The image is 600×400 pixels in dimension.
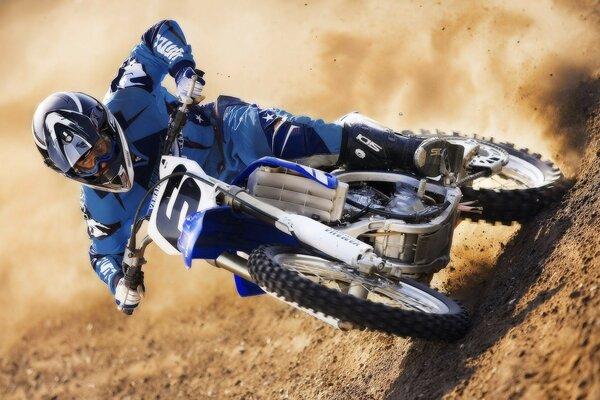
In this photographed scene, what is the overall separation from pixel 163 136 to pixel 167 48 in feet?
2.02

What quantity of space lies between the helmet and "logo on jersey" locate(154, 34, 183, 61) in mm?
709

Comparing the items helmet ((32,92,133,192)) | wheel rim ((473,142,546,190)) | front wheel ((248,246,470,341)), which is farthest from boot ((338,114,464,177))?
helmet ((32,92,133,192))

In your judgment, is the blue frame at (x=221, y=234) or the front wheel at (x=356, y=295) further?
the blue frame at (x=221, y=234)

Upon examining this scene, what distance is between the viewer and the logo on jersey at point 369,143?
5211 mm

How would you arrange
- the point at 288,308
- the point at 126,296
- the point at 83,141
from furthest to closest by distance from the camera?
the point at 288,308
the point at 126,296
the point at 83,141

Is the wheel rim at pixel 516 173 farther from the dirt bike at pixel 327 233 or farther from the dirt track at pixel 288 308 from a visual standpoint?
the dirt bike at pixel 327 233

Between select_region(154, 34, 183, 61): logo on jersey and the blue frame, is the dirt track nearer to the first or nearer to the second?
the blue frame

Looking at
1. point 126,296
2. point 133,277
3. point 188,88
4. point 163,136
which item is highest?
point 188,88

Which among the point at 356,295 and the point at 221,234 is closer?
the point at 356,295

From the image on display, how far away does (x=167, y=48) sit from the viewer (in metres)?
5.40

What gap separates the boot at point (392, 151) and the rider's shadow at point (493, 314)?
71 cm

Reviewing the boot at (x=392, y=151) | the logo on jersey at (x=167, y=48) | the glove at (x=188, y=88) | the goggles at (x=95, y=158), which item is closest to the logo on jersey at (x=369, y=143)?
the boot at (x=392, y=151)

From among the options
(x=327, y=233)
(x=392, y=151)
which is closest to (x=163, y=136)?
(x=392, y=151)

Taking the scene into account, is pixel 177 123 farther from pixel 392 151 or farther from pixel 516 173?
pixel 516 173
